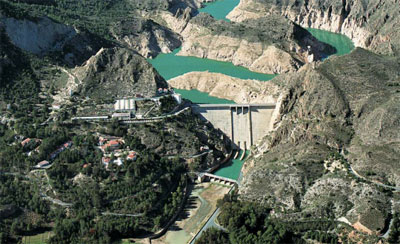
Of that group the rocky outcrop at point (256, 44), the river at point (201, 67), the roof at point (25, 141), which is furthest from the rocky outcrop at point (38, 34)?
the rocky outcrop at point (256, 44)

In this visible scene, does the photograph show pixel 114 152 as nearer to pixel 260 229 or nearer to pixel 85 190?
pixel 85 190

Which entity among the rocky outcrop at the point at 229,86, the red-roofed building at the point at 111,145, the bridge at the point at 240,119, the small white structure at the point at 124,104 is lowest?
the red-roofed building at the point at 111,145

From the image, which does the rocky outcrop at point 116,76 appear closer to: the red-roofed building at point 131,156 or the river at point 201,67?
the river at point 201,67

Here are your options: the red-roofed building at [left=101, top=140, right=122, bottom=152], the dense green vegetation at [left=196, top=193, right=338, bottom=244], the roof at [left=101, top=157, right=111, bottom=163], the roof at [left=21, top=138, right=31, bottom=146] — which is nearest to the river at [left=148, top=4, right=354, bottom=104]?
the red-roofed building at [left=101, top=140, right=122, bottom=152]

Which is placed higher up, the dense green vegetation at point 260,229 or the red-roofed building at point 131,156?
the red-roofed building at point 131,156

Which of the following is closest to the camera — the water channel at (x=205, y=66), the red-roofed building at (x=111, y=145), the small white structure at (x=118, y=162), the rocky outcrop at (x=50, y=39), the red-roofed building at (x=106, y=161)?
the red-roofed building at (x=106, y=161)

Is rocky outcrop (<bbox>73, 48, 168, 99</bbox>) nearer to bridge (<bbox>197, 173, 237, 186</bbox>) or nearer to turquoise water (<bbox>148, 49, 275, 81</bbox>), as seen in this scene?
bridge (<bbox>197, 173, 237, 186</bbox>)

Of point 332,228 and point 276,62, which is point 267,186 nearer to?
point 332,228
